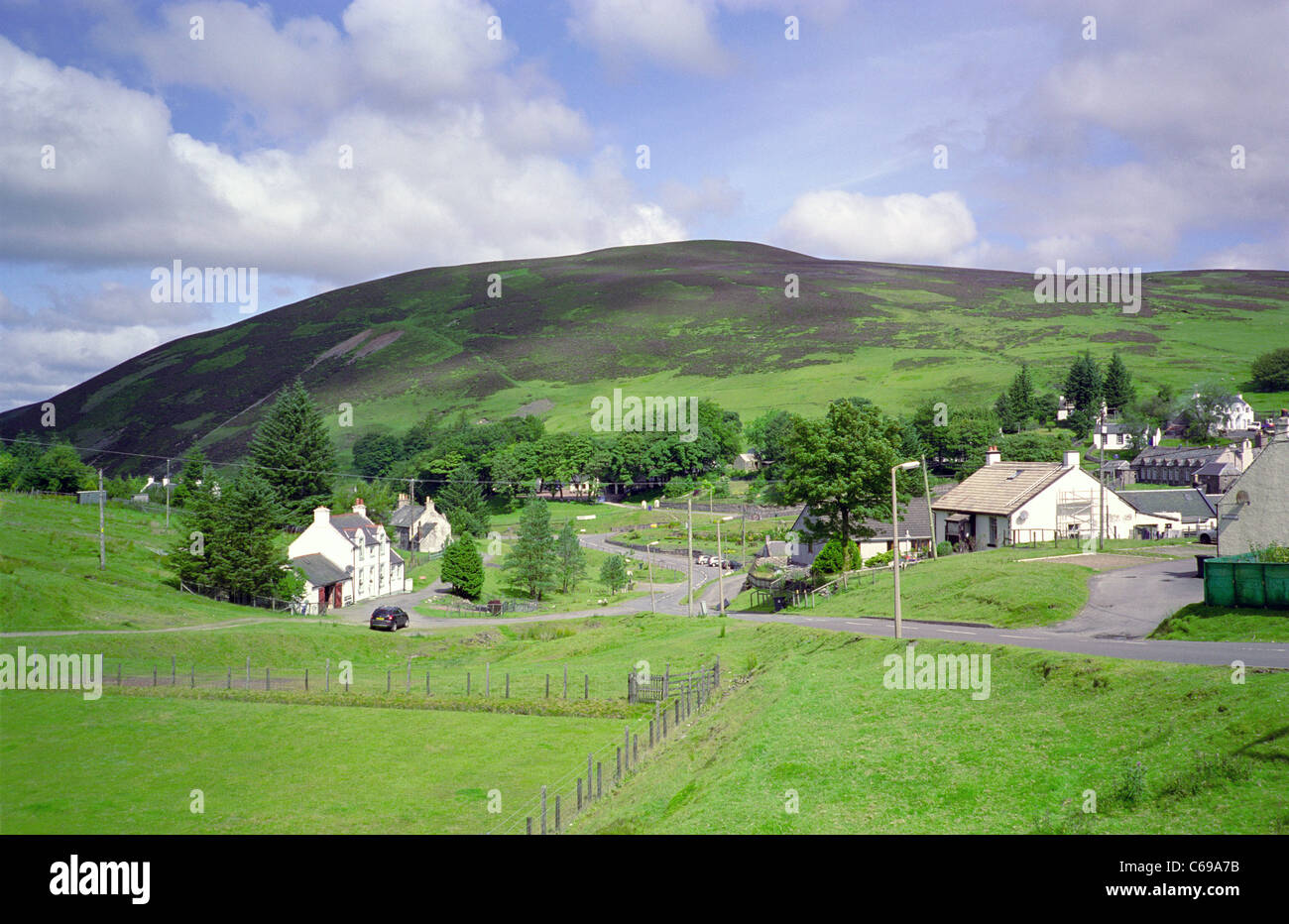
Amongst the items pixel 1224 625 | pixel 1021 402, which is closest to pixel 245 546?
pixel 1224 625

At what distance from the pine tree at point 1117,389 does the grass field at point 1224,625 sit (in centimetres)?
17444

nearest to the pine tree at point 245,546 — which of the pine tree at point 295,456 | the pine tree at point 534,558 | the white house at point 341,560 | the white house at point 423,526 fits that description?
the white house at point 341,560

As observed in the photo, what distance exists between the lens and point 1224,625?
35500 mm

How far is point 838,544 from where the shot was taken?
243 feet

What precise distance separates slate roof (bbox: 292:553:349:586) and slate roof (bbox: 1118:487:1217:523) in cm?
7694

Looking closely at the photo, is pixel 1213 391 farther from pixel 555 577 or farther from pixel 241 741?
pixel 241 741

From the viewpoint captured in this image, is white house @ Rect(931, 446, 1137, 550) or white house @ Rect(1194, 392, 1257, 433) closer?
white house @ Rect(931, 446, 1137, 550)

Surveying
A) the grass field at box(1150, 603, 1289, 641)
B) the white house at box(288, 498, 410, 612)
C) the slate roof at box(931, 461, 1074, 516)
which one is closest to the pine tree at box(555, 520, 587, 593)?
the white house at box(288, 498, 410, 612)

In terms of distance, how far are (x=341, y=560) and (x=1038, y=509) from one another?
6505 centimetres

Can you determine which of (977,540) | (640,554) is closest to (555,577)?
(640,554)

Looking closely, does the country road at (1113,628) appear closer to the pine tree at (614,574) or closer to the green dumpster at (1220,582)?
the green dumpster at (1220,582)

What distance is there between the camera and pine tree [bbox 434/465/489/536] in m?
134

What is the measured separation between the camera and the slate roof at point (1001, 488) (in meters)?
74.8

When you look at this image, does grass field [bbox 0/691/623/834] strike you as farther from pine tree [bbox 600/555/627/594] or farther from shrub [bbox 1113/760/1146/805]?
pine tree [bbox 600/555/627/594]
